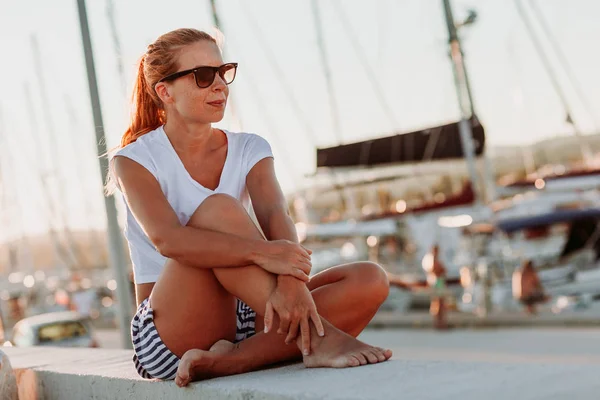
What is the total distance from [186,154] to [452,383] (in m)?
1.44

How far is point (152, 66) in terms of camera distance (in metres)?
3.42

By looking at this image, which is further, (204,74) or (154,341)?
(204,74)

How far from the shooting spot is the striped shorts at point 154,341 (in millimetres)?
3170

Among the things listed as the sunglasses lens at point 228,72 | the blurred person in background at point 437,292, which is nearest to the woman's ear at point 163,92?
the sunglasses lens at point 228,72

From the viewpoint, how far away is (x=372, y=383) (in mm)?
2486

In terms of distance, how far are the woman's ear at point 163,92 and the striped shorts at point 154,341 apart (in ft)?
2.44

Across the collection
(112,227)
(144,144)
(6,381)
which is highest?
(144,144)

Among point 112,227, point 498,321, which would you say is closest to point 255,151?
point 112,227

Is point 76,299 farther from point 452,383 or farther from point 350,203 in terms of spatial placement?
point 452,383

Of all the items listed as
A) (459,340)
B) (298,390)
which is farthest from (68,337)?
(298,390)

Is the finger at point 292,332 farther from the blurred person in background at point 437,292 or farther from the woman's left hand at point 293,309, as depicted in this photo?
the blurred person in background at point 437,292

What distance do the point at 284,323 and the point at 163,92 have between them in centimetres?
103

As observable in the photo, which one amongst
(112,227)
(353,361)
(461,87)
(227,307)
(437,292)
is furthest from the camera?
(461,87)

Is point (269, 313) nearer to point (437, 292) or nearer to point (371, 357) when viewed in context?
point (371, 357)
